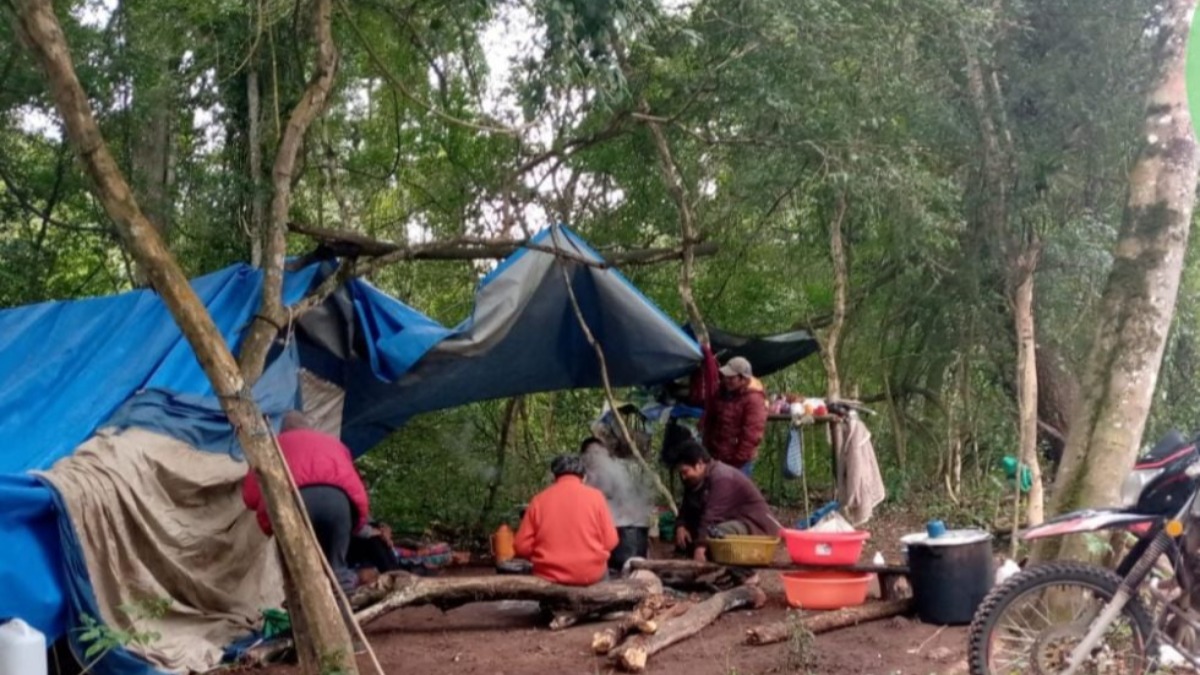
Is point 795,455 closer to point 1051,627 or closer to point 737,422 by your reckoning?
point 737,422

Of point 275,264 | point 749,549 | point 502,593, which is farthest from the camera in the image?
point 749,549

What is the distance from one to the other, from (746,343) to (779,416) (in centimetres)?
78

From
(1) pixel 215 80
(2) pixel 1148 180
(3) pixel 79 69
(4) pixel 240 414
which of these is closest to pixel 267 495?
(4) pixel 240 414

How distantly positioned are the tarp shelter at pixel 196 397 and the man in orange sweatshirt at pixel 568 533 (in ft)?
3.68

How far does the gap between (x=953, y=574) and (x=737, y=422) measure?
2269 millimetres

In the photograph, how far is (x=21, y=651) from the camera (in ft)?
11.9

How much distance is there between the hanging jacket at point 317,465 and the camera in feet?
16.9

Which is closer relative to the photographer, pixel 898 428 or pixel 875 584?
pixel 875 584

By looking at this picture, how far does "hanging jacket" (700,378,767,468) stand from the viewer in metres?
7.20

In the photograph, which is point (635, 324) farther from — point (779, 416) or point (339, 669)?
point (339, 669)

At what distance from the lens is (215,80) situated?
7.37 metres

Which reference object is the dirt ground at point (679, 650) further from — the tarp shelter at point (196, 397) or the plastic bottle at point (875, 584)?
the tarp shelter at point (196, 397)

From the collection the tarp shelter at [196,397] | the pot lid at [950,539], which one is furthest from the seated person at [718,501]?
the pot lid at [950,539]

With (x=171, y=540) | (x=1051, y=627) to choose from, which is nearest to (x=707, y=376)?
(x=171, y=540)
